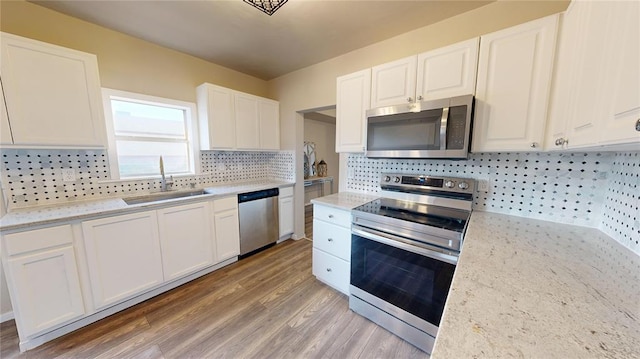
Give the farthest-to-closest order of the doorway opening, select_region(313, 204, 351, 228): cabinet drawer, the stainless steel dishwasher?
the doorway opening → the stainless steel dishwasher → select_region(313, 204, 351, 228): cabinet drawer

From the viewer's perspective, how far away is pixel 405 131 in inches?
68.1

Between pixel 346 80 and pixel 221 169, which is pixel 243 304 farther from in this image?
pixel 346 80

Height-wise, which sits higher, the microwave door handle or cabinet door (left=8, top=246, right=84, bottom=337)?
the microwave door handle

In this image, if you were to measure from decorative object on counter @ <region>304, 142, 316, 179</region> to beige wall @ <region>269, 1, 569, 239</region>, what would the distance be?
1655mm

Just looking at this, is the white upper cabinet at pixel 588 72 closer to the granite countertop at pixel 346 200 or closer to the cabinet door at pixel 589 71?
the cabinet door at pixel 589 71

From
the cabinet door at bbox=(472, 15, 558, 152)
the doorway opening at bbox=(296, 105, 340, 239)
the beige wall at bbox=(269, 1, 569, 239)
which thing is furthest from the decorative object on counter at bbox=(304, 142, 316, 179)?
the cabinet door at bbox=(472, 15, 558, 152)

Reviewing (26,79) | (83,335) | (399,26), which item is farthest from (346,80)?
(83,335)

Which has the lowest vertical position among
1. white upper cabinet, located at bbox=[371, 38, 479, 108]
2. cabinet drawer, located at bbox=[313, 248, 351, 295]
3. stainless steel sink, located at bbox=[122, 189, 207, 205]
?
cabinet drawer, located at bbox=[313, 248, 351, 295]

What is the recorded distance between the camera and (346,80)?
2119 millimetres

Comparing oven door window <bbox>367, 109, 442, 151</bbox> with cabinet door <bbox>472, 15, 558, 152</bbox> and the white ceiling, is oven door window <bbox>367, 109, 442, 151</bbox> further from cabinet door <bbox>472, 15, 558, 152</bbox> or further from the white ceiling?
the white ceiling

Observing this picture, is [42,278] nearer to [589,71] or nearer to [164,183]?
[164,183]

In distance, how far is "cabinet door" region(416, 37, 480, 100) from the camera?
150 centimetres

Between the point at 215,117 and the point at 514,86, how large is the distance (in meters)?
2.81

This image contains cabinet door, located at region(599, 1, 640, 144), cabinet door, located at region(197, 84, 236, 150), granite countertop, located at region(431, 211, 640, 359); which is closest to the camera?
granite countertop, located at region(431, 211, 640, 359)
